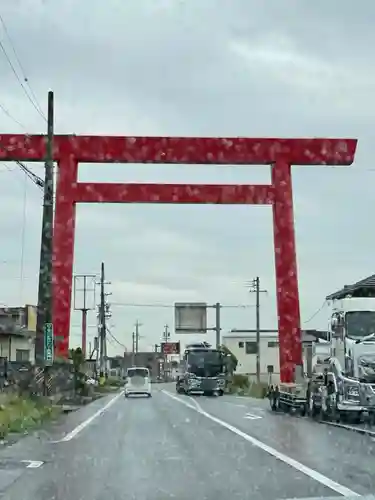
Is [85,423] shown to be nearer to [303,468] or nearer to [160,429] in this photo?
[160,429]

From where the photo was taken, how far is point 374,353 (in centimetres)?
2047

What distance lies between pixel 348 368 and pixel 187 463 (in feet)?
31.0

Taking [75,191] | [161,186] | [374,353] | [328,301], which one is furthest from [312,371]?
[75,191]

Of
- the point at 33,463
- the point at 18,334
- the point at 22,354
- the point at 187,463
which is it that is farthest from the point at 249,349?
the point at 33,463

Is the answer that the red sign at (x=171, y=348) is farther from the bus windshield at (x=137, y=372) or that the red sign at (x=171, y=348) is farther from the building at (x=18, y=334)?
the bus windshield at (x=137, y=372)

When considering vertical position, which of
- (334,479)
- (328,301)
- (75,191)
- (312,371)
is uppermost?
(75,191)

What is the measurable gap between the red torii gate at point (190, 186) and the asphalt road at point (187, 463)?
10.5m

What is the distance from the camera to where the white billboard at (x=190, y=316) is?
2297 inches

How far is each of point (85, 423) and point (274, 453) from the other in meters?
9.94

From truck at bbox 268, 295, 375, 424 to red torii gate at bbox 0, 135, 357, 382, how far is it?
597cm

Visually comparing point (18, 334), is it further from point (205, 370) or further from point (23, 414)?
point (23, 414)

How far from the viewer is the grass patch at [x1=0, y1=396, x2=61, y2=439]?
18391mm

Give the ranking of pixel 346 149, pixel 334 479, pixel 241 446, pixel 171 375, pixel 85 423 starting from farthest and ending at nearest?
pixel 171 375, pixel 346 149, pixel 85 423, pixel 241 446, pixel 334 479

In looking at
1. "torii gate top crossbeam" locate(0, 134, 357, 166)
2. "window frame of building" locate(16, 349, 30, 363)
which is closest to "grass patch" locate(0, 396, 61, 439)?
"torii gate top crossbeam" locate(0, 134, 357, 166)
